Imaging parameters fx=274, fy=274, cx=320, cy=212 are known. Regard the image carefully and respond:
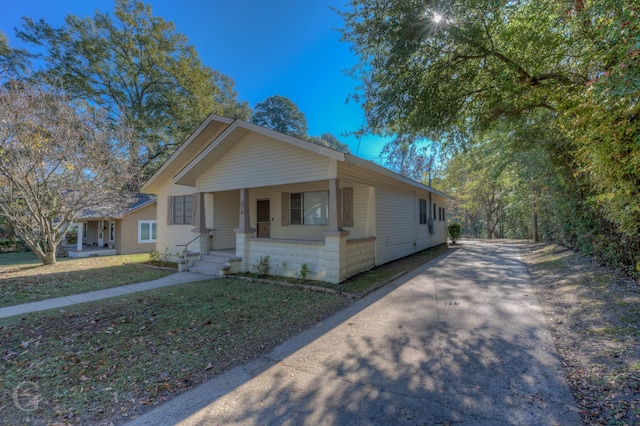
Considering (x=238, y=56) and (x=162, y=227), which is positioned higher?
(x=238, y=56)

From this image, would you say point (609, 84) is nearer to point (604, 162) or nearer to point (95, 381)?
point (604, 162)

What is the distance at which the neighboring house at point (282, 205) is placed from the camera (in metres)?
7.28

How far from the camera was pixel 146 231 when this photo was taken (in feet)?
54.8

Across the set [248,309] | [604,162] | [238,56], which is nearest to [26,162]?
[248,309]

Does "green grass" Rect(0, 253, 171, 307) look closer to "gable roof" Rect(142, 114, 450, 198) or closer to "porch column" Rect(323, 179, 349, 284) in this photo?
"gable roof" Rect(142, 114, 450, 198)

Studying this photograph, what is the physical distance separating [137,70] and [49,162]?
45.0 ft

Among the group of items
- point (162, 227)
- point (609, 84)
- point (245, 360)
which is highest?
point (609, 84)

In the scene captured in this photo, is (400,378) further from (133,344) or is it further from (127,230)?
(127,230)

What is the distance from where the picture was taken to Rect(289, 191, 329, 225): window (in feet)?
31.6

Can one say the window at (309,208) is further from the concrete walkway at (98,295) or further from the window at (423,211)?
the window at (423,211)

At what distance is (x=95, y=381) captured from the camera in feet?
9.51

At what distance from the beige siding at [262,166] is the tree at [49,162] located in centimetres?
532

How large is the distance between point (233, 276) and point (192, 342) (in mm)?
4601

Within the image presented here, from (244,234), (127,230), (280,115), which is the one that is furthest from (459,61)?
(280,115)
